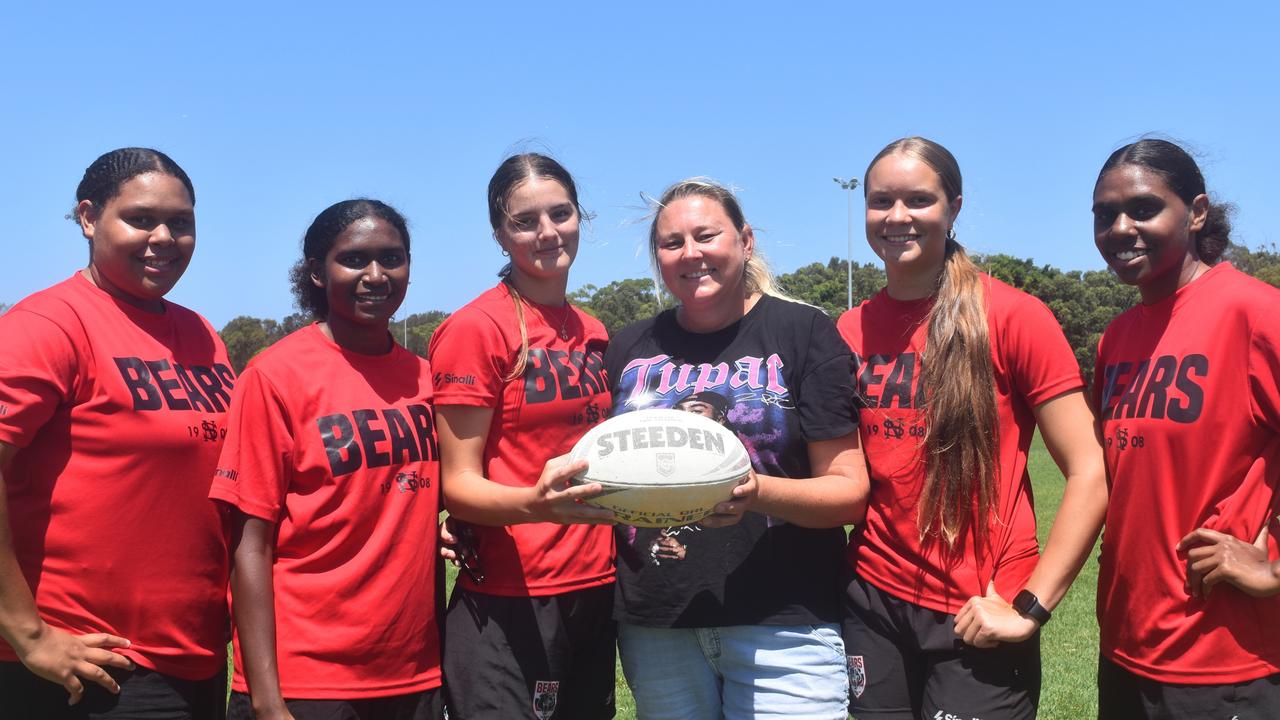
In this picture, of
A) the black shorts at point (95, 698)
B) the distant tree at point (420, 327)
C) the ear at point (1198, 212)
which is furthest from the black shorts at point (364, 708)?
the distant tree at point (420, 327)

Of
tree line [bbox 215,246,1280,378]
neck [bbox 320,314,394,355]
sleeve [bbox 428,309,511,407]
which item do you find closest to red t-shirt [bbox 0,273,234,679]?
neck [bbox 320,314,394,355]

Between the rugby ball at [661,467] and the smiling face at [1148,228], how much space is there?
4.86 ft

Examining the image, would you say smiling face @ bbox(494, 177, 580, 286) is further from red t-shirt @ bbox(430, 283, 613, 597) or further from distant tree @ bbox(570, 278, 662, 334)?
distant tree @ bbox(570, 278, 662, 334)

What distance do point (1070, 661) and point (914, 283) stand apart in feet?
16.3

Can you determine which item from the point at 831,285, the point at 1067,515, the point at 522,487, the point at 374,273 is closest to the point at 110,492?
the point at 374,273

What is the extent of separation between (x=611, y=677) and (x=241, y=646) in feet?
4.36

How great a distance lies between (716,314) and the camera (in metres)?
3.55

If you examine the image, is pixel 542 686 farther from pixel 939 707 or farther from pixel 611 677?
pixel 939 707

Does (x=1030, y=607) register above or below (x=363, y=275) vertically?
below

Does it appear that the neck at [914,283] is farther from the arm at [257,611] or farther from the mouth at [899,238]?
the arm at [257,611]

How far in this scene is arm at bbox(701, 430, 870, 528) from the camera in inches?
120

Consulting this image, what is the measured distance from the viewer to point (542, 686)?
11.5 ft

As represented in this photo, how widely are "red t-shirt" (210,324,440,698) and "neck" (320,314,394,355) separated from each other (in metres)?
0.10

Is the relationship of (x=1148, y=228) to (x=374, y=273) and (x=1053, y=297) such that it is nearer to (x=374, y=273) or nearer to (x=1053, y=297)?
(x=374, y=273)
